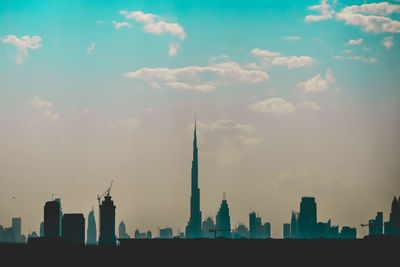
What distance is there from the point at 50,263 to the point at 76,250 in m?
12.1

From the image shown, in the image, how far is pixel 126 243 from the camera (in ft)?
507

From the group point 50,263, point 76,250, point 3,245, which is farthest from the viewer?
point 3,245

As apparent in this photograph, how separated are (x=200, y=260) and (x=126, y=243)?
17.9m

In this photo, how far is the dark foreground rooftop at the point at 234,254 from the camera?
14262 centimetres

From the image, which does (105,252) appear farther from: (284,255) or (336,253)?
(336,253)

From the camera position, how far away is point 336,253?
145250 mm

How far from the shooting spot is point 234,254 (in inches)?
5802

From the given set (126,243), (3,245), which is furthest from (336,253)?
(3,245)

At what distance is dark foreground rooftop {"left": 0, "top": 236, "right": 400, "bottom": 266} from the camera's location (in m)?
143

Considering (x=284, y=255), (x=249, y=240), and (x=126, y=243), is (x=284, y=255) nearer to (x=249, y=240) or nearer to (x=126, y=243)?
(x=249, y=240)

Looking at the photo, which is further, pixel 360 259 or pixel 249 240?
pixel 249 240

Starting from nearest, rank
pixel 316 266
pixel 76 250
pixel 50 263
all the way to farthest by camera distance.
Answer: pixel 316 266 → pixel 50 263 → pixel 76 250

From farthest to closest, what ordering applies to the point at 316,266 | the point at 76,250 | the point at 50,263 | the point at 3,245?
1. the point at 3,245
2. the point at 76,250
3. the point at 50,263
4. the point at 316,266

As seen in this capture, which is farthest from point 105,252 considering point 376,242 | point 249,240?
point 376,242
